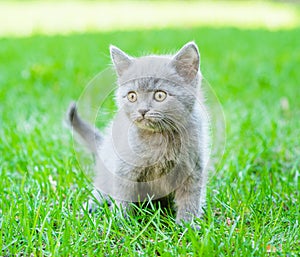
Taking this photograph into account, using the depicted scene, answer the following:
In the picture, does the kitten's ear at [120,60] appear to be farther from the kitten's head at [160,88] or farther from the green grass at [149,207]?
the green grass at [149,207]

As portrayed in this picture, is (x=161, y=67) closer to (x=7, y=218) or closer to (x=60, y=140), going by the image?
(x=7, y=218)

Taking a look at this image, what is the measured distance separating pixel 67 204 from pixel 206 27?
27.1ft

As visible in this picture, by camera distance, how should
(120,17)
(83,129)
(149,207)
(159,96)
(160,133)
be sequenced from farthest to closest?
1. (120,17)
2. (83,129)
3. (149,207)
4. (160,133)
5. (159,96)

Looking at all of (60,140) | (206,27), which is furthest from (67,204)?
(206,27)

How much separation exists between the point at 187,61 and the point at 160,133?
347 mm

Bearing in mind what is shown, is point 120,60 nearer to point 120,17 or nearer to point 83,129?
point 83,129

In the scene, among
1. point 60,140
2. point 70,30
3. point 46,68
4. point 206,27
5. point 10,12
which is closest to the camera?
point 60,140

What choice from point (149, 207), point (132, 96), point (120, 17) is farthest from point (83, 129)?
point (120, 17)

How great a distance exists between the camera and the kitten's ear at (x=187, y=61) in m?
2.14

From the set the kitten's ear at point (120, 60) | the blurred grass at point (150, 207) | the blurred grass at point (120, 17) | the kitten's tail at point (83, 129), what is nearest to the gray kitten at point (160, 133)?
the kitten's ear at point (120, 60)

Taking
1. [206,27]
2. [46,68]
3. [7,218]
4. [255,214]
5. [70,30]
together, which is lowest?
[7,218]

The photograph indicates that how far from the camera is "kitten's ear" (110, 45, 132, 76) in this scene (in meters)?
2.23

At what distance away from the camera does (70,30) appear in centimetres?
940

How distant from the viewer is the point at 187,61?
217 cm
